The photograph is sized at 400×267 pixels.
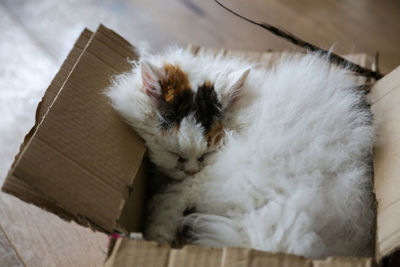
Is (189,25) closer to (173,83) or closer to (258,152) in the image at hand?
(173,83)

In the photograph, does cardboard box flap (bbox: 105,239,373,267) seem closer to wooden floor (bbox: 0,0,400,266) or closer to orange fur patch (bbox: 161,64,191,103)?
orange fur patch (bbox: 161,64,191,103)

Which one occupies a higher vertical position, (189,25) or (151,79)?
(189,25)

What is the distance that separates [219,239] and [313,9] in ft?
→ 5.24

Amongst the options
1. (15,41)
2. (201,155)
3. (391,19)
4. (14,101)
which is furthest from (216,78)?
(391,19)

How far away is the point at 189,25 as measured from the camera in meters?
1.92

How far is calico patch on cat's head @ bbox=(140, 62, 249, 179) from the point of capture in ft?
3.22

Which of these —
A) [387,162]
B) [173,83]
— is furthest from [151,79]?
[387,162]

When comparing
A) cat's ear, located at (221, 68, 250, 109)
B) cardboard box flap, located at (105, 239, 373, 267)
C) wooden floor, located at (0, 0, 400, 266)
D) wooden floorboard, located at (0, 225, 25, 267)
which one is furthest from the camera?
wooden floor, located at (0, 0, 400, 266)

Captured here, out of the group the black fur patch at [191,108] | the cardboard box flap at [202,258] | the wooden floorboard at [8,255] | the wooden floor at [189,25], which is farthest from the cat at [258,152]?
the wooden floor at [189,25]

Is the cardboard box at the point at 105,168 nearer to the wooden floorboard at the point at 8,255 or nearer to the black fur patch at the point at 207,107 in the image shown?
the black fur patch at the point at 207,107

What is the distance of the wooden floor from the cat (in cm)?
75

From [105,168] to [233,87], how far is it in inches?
16.1

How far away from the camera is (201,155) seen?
3.36 ft

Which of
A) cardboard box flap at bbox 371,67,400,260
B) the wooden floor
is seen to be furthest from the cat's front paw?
the wooden floor
